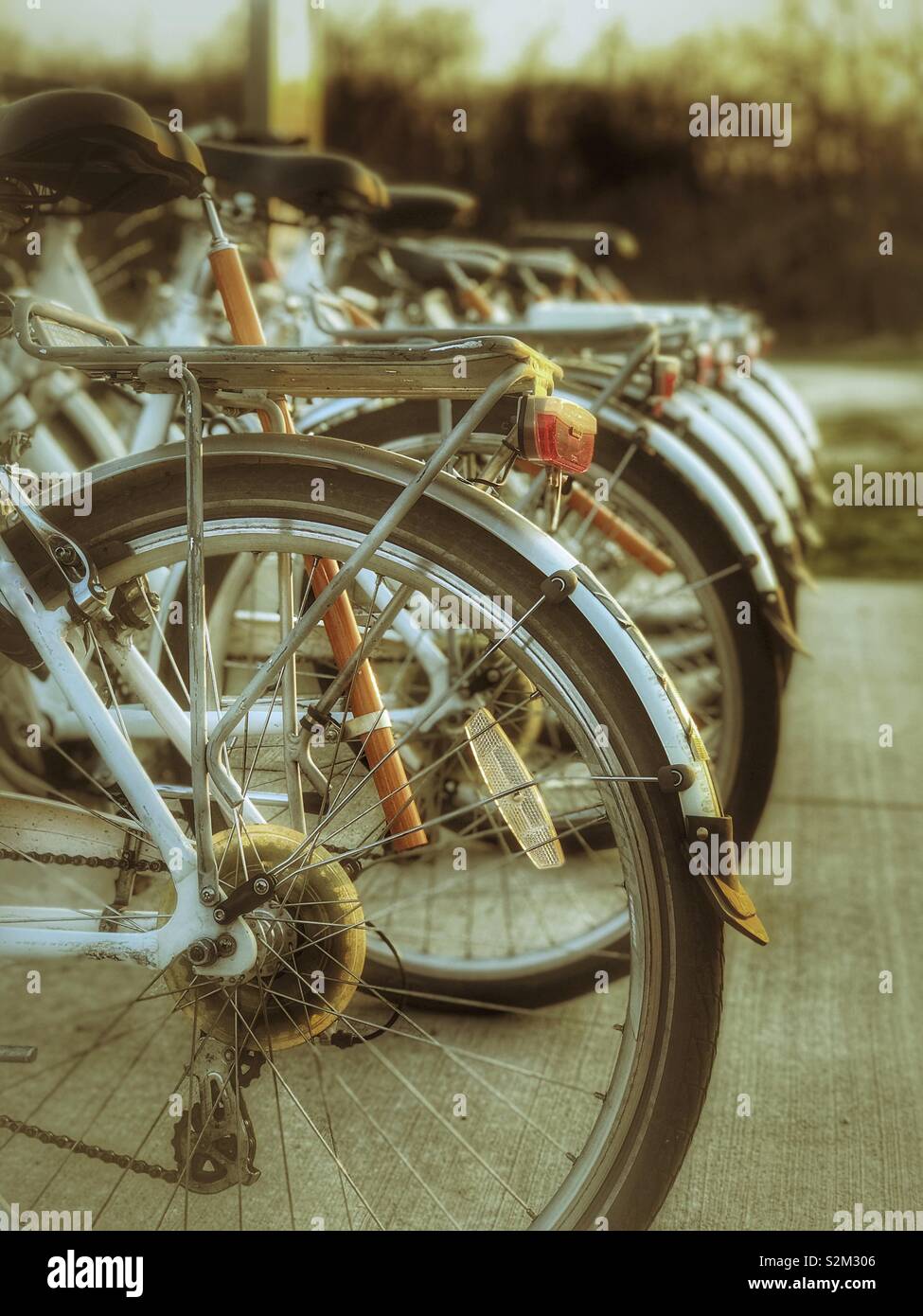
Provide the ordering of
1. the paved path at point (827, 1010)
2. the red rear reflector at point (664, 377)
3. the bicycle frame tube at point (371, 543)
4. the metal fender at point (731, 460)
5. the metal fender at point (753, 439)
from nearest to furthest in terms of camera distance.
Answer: the bicycle frame tube at point (371, 543) < the paved path at point (827, 1010) < the red rear reflector at point (664, 377) < the metal fender at point (731, 460) < the metal fender at point (753, 439)

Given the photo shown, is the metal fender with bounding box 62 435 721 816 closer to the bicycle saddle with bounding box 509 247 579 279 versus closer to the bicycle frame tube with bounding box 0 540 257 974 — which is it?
the bicycle frame tube with bounding box 0 540 257 974

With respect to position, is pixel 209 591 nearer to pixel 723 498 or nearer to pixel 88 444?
pixel 723 498

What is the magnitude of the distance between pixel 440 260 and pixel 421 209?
21 cm

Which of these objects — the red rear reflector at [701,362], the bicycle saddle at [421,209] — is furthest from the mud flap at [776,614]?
the bicycle saddle at [421,209]

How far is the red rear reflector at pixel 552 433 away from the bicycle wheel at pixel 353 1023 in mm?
107

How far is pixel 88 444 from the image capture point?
11.4 feet

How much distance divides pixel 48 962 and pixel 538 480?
1.27 metres

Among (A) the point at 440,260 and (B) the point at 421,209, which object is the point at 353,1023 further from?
(B) the point at 421,209

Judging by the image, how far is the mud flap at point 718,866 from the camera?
63.2 inches

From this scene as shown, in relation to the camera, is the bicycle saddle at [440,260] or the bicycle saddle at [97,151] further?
the bicycle saddle at [440,260]

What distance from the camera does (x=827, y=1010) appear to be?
8.64ft

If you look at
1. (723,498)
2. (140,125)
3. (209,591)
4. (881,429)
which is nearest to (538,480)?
(723,498)

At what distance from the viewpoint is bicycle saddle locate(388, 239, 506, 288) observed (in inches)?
145

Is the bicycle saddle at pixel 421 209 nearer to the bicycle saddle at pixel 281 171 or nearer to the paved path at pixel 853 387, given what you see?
the bicycle saddle at pixel 281 171
